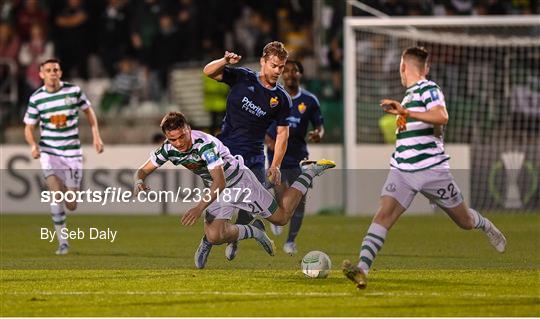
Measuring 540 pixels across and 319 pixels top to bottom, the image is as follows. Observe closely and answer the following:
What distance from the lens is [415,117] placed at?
9727 mm

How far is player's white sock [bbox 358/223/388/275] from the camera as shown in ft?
32.4

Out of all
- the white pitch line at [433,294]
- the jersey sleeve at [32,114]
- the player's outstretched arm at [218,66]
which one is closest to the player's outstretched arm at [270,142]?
the player's outstretched arm at [218,66]

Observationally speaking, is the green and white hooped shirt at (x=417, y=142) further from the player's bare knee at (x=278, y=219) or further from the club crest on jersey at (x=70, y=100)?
the club crest on jersey at (x=70, y=100)

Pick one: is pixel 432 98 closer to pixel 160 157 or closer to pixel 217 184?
pixel 217 184

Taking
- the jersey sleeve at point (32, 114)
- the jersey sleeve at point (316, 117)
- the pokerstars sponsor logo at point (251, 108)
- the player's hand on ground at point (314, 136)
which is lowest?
the player's hand on ground at point (314, 136)

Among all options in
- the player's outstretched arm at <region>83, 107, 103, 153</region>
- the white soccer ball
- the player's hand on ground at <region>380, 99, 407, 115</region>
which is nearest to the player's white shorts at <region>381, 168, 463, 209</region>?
the player's hand on ground at <region>380, 99, 407, 115</region>

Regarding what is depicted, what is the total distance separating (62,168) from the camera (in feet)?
47.8

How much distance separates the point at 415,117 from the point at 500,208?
38.0 feet

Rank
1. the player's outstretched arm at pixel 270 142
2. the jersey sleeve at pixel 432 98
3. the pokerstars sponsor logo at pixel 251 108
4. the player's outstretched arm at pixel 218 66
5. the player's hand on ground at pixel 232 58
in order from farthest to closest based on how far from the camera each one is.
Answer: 1. the player's outstretched arm at pixel 270 142
2. the pokerstars sponsor logo at pixel 251 108
3. the player's outstretched arm at pixel 218 66
4. the player's hand on ground at pixel 232 58
5. the jersey sleeve at pixel 432 98

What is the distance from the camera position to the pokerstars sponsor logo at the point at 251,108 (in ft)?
39.6

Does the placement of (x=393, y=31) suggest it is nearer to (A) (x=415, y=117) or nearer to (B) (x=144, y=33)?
(B) (x=144, y=33)

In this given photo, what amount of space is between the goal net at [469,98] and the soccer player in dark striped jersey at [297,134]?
5712 mm

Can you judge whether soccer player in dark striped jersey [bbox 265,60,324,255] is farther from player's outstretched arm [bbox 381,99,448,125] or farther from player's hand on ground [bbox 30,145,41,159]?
player's outstretched arm [bbox 381,99,448,125]

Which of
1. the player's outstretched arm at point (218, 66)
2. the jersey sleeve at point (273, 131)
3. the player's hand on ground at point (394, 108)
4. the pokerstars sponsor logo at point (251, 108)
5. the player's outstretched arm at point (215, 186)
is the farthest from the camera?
the jersey sleeve at point (273, 131)
